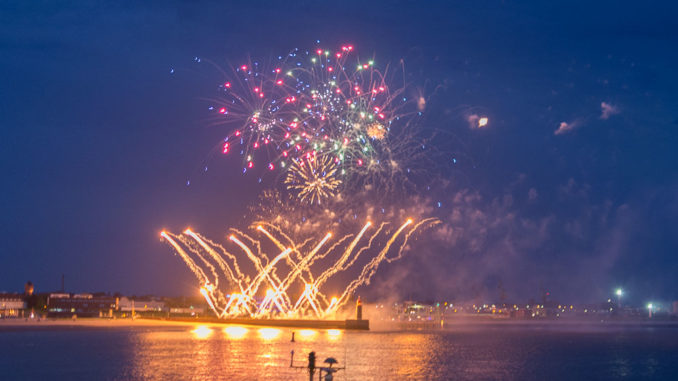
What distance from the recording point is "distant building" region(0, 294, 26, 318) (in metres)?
154

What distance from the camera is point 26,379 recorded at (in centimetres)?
3219

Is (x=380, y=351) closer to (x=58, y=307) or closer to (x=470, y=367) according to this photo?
(x=470, y=367)

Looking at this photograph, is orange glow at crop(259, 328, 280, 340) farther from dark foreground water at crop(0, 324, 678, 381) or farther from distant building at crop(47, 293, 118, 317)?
distant building at crop(47, 293, 118, 317)

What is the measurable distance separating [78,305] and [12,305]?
51.3ft

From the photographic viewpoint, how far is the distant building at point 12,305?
504ft

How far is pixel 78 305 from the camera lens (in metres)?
179

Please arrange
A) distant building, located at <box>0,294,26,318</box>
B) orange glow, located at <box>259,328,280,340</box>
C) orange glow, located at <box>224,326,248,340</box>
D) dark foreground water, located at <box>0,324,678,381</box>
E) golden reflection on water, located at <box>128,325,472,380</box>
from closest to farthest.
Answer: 1. golden reflection on water, located at <box>128,325,472,380</box>
2. dark foreground water, located at <box>0,324,678,381</box>
3. orange glow, located at <box>224,326,248,340</box>
4. orange glow, located at <box>259,328,280,340</box>
5. distant building, located at <box>0,294,26,318</box>

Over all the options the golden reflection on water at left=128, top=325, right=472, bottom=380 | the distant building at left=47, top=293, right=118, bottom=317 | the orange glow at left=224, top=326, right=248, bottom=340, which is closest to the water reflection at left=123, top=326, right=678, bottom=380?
the golden reflection on water at left=128, top=325, right=472, bottom=380

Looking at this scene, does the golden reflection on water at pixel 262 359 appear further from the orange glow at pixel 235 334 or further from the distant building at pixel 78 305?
the distant building at pixel 78 305

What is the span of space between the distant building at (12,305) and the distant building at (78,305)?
744 centimetres

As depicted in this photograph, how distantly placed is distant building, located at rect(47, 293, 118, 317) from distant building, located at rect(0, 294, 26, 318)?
744 centimetres

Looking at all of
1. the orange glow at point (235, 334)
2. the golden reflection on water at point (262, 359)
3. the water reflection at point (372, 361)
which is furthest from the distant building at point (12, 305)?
the golden reflection on water at point (262, 359)

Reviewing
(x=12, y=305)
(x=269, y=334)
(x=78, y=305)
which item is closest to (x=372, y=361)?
(x=269, y=334)

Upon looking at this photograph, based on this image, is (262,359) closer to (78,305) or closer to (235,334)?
(235,334)
